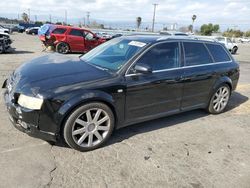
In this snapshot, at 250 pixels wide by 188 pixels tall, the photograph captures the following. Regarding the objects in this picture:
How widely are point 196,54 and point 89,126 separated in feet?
8.41

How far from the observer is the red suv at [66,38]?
15.4 m

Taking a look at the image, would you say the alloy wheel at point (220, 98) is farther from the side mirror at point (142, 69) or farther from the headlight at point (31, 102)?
the headlight at point (31, 102)

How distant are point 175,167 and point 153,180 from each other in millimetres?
461

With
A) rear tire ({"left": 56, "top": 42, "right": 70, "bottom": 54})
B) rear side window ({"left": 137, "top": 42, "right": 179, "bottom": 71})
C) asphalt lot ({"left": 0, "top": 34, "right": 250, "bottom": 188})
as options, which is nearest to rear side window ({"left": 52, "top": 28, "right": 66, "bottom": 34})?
A: rear tire ({"left": 56, "top": 42, "right": 70, "bottom": 54})

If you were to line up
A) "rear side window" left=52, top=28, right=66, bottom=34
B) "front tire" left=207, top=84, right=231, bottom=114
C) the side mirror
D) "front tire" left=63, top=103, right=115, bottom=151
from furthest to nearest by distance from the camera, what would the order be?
"rear side window" left=52, top=28, right=66, bottom=34
"front tire" left=207, top=84, right=231, bottom=114
the side mirror
"front tire" left=63, top=103, right=115, bottom=151

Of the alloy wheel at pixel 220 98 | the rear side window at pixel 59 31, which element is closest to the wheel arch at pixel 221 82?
the alloy wheel at pixel 220 98

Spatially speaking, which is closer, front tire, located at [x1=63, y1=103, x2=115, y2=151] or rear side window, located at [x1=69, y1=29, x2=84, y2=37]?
front tire, located at [x1=63, y1=103, x2=115, y2=151]

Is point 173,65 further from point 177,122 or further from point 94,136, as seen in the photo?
point 94,136

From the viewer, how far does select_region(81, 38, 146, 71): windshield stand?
13.3 ft

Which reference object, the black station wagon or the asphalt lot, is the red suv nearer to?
the black station wagon

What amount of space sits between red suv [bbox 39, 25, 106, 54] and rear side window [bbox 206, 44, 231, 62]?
38.4ft

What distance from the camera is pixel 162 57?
4.29 m

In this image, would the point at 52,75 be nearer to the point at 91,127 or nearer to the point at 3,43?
the point at 91,127

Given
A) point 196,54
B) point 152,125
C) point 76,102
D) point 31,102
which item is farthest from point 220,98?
point 31,102
